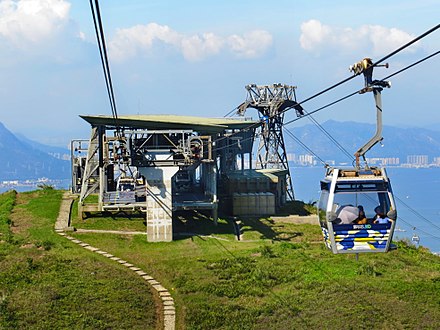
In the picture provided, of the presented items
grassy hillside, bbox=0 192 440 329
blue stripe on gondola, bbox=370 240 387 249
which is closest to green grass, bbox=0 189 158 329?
grassy hillside, bbox=0 192 440 329

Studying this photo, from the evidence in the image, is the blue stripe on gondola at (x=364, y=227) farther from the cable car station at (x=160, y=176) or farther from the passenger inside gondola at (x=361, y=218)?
the cable car station at (x=160, y=176)

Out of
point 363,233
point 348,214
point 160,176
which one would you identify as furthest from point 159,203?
point 363,233

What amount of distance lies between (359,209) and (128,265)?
1279 cm

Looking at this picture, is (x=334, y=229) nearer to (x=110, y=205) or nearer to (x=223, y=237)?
(x=223, y=237)

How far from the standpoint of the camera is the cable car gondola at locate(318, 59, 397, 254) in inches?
750

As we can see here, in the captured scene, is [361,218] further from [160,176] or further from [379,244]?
[160,176]

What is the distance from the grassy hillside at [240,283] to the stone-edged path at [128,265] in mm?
362

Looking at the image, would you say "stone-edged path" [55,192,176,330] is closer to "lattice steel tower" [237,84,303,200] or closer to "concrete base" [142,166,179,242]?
"concrete base" [142,166,179,242]

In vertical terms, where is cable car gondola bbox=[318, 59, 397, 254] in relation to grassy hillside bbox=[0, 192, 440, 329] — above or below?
above

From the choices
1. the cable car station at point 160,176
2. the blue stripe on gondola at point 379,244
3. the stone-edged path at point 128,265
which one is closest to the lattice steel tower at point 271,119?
the cable car station at point 160,176

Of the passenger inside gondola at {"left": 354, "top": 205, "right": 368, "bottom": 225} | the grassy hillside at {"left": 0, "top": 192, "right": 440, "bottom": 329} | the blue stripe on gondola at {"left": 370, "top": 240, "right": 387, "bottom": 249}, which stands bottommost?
the grassy hillside at {"left": 0, "top": 192, "right": 440, "bottom": 329}

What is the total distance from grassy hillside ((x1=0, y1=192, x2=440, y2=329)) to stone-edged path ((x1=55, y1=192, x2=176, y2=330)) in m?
0.36

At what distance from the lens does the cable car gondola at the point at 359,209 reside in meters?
19.0

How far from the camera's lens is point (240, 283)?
2502cm
